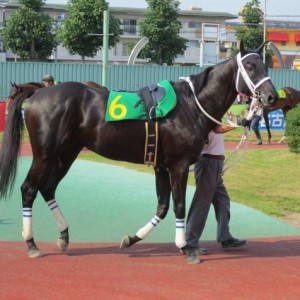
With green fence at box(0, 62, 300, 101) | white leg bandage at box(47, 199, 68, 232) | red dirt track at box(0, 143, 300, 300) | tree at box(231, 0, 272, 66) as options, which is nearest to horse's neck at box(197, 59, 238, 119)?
red dirt track at box(0, 143, 300, 300)

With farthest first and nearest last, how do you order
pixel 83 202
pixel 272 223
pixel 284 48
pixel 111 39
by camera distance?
pixel 284 48
pixel 111 39
pixel 83 202
pixel 272 223

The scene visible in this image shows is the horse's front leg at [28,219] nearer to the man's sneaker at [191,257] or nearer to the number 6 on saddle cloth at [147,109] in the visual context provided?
the number 6 on saddle cloth at [147,109]

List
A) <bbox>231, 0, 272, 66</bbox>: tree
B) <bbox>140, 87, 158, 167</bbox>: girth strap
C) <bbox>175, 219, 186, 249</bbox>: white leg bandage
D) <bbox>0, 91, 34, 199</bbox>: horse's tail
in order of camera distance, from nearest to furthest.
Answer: <bbox>140, 87, 158, 167</bbox>: girth strap → <bbox>175, 219, 186, 249</bbox>: white leg bandage → <bbox>0, 91, 34, 199</bbox>: horse's tail → <bbox>231, 0, 272, 66</bbox>: tree

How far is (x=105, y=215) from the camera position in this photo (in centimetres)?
765

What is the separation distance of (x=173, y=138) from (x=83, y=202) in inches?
134

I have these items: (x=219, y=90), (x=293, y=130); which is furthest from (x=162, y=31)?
(x=219, y=90)

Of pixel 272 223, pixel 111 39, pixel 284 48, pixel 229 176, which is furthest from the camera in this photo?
A: pixel 284 48

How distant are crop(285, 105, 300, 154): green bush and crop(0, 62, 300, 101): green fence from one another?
11619 mm

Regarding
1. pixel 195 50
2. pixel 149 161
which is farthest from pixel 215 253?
pixel 195 50

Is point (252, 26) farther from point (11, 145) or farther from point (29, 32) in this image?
point (11, 145)

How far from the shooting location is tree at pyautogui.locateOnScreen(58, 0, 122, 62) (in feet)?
116

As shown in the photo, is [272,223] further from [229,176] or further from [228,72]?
[229,176]

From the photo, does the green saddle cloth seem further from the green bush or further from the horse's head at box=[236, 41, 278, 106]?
the green bush

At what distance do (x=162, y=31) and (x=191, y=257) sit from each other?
36.8 meters
